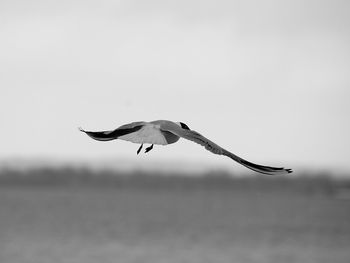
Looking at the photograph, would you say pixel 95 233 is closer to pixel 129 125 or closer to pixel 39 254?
pixel 39 254

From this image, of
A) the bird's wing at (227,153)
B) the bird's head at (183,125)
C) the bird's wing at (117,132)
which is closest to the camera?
the bird's wing at (227,153)

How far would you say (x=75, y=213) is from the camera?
73938 millimetres

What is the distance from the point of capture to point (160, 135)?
7531 mm

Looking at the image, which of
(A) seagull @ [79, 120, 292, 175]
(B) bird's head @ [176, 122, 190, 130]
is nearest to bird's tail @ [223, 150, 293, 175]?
(A) seagull @ [79, 120, 292, 175]

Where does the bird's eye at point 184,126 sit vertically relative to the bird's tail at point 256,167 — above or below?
above

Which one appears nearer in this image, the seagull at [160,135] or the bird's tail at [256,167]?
the bird's tail at [256,167]

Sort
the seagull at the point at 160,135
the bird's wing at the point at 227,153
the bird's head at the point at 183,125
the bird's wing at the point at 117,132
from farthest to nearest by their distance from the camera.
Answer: the bird's head at the point at 183,125, the bird's wing at the point at 117,132, the seagull at the point at 160,135, the bird's wing at the point at 227,153

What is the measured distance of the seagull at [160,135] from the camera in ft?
22.9

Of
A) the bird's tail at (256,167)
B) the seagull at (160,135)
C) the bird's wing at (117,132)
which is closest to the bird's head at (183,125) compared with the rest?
the seagull at (160,135)

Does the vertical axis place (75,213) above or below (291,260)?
above

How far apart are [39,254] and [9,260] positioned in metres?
2.60

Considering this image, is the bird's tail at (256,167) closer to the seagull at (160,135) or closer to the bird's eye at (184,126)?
the seagull at (160,135)

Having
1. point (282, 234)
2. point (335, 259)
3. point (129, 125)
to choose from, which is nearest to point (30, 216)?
point (282, 234)

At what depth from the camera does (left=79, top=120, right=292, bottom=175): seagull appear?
22.9ft
